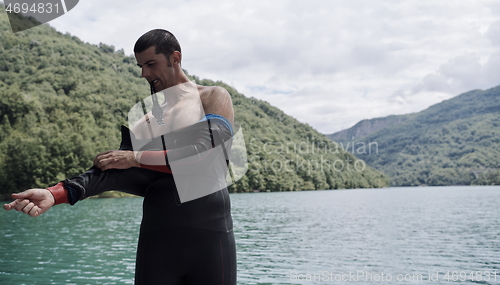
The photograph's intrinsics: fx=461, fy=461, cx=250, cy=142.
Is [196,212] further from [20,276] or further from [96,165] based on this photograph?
[20,276]

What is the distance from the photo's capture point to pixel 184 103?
2133 mm

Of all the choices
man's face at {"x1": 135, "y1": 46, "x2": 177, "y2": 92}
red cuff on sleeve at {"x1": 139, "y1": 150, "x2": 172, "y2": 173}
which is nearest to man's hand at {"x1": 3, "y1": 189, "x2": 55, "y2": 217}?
red cuff on sleeve at {"x1": 139, "y1": 150, "x2": 172, "y2": 173}

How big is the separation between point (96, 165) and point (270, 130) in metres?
157

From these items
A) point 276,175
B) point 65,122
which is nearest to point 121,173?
point 65,122

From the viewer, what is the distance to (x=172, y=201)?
1.95 metres

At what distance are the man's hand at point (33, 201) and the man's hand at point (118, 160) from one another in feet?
0.75

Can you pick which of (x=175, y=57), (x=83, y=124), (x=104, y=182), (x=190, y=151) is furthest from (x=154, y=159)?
(x=83, y=124)

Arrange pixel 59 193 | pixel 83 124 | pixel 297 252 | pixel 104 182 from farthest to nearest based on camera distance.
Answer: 1. pixel 83 124
2. pixel 297 252
3. pixel 104 182
4. pixel 59 193

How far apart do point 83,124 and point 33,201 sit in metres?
96.9

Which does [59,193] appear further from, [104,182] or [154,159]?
[154,159]

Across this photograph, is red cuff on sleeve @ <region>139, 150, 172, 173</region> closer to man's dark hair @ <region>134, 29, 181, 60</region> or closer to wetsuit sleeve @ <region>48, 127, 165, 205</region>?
wetsuit sleeve @ <region>48, 127, 165, 205</region>

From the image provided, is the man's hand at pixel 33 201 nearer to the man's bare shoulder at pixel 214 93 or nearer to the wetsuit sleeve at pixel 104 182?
the wetsuit sleeve at pixel 104 182

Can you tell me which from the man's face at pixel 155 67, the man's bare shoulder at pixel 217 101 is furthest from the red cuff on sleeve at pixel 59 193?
the man's bare shoulder at pixel 217 101

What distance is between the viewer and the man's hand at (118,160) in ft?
6.03
